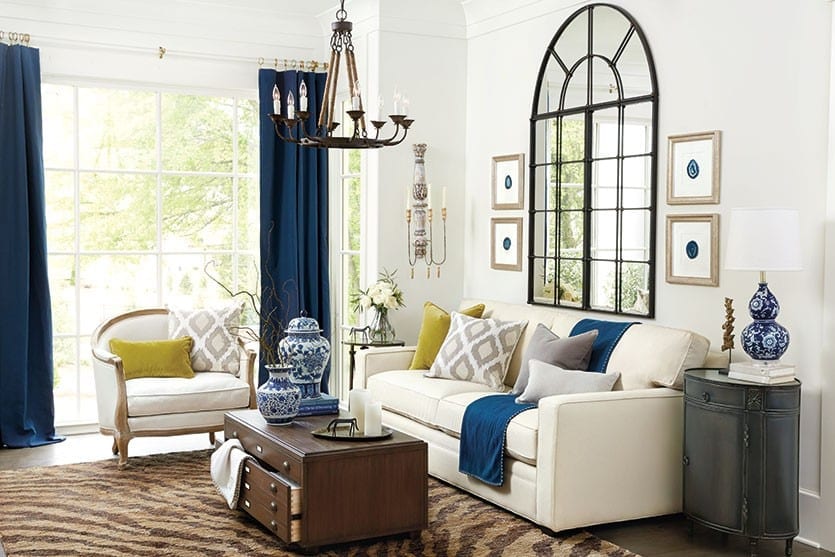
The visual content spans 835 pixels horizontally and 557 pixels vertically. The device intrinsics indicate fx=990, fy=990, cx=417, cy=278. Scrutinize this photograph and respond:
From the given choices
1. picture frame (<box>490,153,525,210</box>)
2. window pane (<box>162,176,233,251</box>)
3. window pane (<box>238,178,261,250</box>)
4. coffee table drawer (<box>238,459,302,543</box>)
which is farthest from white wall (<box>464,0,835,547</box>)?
window pane (<box>162,176,233,251</box>)

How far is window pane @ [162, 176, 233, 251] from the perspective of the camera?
6.76 m

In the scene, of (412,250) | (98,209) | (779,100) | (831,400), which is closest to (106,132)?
(98,209)

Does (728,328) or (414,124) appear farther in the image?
(414,124)

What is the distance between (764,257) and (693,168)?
96 centimetres

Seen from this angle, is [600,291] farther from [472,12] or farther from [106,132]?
[106,132]

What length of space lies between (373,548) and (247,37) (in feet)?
12.8

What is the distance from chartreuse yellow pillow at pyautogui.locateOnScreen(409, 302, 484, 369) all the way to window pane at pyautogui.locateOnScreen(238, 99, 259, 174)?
189cm

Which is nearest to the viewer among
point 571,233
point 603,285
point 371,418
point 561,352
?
point 371,418

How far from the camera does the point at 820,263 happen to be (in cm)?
426

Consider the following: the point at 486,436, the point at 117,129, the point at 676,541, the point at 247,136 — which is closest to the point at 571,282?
the point at 486,436

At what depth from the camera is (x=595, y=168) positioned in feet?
18.2

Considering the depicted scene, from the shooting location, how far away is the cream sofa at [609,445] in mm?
4336

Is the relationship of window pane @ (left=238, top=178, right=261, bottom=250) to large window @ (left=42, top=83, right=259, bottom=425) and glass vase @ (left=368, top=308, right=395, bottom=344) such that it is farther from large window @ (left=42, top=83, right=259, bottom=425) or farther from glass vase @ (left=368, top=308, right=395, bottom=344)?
glass vase @ (left=368, top=308, right=395, bottom=344)

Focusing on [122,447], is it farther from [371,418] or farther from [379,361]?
[371,418]
